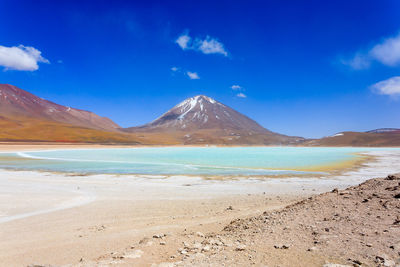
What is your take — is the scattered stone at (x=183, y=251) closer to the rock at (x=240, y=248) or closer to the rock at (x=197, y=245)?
the rock at (x=197, y=245)

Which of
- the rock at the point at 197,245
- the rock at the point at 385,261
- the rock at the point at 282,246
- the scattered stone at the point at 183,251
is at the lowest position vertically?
the scattered stone at the point at 183,251

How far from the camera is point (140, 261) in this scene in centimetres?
511

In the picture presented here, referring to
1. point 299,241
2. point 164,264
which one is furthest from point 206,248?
point 299,241

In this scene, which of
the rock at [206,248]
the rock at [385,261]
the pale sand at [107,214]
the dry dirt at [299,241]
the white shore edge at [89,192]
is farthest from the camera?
the white shore edge at [89,192]

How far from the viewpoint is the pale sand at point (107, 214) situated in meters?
6.13

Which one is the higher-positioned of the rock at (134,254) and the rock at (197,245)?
the rock at (197,245)

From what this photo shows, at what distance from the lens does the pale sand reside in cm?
613

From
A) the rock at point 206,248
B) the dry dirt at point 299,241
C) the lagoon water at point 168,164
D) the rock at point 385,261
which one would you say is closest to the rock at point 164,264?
the dry dirt at point 299,241

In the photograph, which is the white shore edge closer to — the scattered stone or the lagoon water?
the scattered stone

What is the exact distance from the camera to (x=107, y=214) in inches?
376

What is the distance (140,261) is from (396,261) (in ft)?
13.9

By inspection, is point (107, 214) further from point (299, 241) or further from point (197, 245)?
point (299, 241)

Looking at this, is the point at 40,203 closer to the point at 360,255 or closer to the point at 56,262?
the point at 56,262

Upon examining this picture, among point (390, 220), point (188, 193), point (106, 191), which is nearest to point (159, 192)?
point (188, 193)
